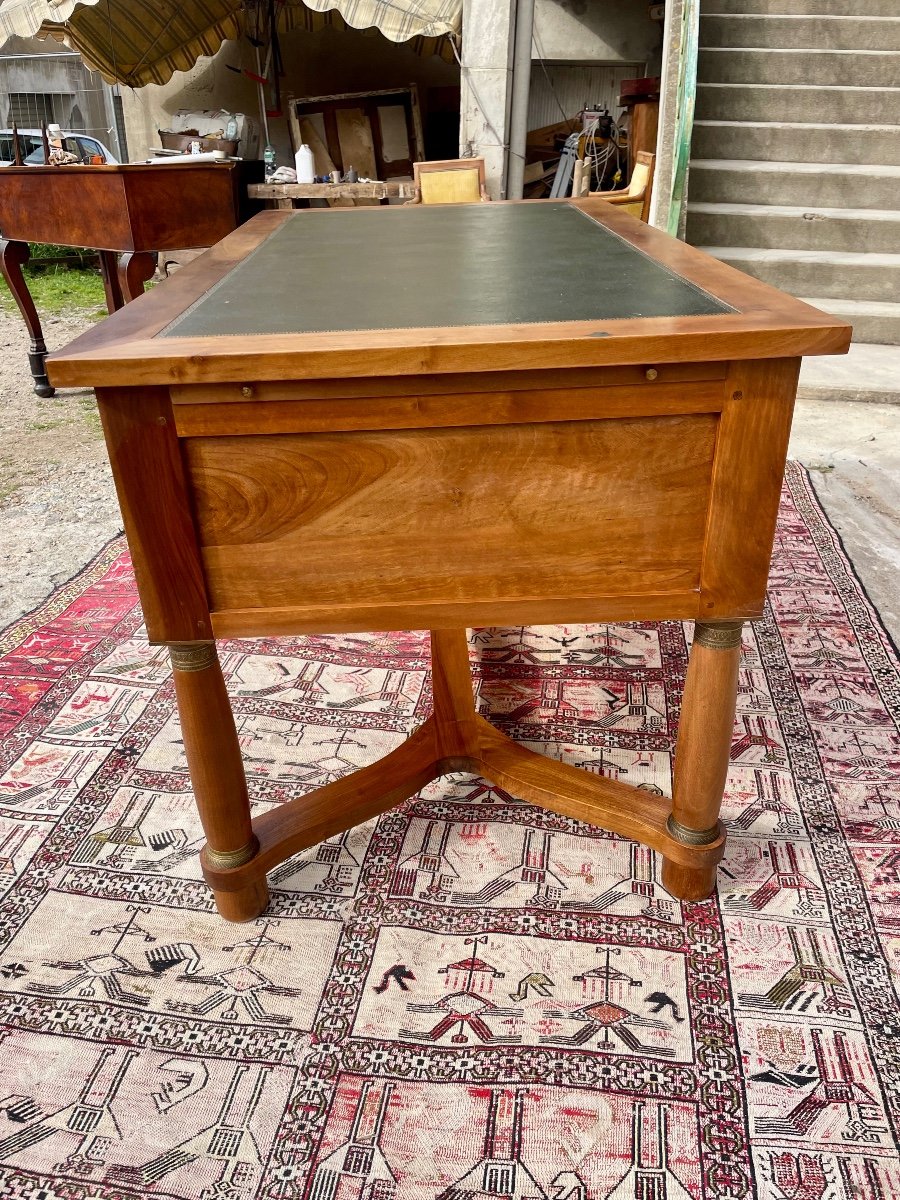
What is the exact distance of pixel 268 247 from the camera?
196cm

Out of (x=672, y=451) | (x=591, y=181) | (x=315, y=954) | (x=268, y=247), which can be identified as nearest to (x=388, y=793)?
(x=315, y=954)

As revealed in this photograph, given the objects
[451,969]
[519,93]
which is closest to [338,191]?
[519,93]

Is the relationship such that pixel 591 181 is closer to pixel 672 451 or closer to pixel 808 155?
pixel 808 155

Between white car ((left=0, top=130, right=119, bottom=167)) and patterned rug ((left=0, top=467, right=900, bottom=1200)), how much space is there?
18.0 feet

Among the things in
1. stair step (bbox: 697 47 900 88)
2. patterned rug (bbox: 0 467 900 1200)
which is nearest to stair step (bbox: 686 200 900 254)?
stair step (bbox: 697 47 900 88)

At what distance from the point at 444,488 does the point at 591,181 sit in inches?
294

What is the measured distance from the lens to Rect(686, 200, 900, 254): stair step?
501 centimetres

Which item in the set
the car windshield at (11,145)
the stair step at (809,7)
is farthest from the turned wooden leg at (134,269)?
the car windshield at (11,145)

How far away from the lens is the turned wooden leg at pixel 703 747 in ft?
4.65

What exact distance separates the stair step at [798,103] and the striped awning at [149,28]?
2.08 meters

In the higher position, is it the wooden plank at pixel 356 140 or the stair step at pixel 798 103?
the stair step at pixel 798 103

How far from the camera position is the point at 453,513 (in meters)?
1.24

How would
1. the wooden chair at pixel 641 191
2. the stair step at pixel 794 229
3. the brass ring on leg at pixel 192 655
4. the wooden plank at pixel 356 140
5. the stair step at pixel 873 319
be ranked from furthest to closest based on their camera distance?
1. the wooden plank at pixel 356 140
2. the stair step at pixel 794 229
3. the stair step at pixel 873 319
4. the wooden chair at pixel 641 191
5. the brass ring on leg at pixel 192 655

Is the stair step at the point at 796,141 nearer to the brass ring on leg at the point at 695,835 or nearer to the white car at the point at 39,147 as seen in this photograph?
the white car at the point at 39,147
